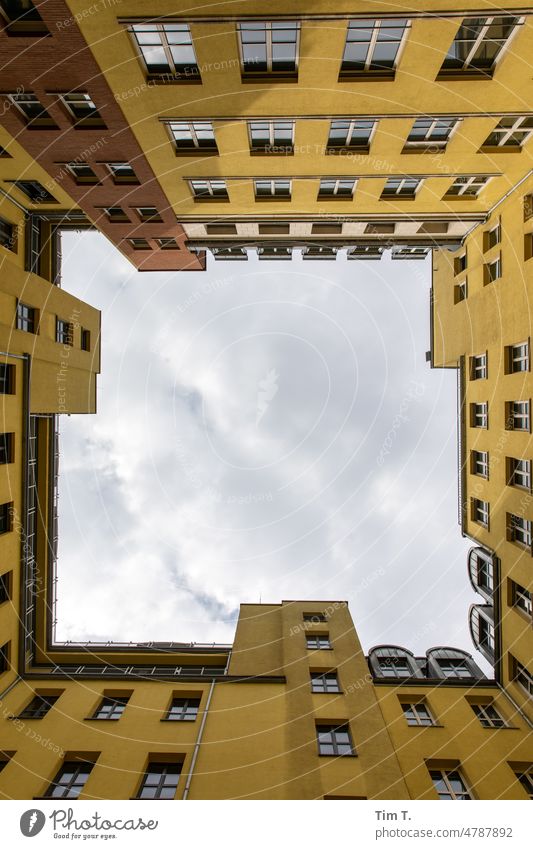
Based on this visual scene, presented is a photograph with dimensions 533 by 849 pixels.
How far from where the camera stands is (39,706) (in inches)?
1051

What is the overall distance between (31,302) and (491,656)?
3996 centimetres

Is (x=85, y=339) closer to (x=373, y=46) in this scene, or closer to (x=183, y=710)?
(x=373, y=46)

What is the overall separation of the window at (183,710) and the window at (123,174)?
32420 millimetres

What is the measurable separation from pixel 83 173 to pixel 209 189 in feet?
25.6

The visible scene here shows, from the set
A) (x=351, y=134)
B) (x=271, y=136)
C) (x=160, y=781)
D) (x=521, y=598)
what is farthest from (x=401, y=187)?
(x=160, y=781)

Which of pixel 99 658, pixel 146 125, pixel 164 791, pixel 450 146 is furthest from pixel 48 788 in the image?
pixel 450 146

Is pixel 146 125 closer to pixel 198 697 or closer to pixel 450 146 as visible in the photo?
pixel 450 146

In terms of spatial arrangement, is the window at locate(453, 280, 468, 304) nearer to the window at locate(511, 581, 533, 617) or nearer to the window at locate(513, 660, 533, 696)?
the window at locate(511, 581, 533, 617)

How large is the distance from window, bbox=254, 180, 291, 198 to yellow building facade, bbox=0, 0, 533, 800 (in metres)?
0.14

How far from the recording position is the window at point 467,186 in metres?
26.8

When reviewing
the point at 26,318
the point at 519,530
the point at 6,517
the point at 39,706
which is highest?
the point at 26,318

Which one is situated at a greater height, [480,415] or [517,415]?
[480,415]

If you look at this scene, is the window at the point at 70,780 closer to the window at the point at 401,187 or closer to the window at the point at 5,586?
the window at the point at 5,586

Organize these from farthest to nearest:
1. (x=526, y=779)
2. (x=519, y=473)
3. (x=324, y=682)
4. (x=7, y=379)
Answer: (x=324, y=682) → (x=519, y=473) → (x=7, y=379) → (x=526, y=779)
